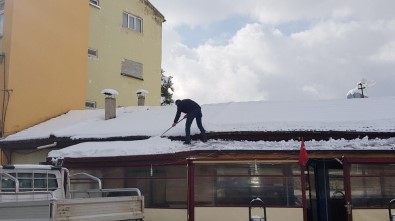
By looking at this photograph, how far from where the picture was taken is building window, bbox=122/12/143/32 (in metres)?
25.5

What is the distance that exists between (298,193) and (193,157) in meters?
2.96

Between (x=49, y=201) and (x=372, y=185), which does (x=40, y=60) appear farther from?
Answer: (x=372, y=185)

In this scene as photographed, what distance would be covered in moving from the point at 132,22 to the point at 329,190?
16.0 meters

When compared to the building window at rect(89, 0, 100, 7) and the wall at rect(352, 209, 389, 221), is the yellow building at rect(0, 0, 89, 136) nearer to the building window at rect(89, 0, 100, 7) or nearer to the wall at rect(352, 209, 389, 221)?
the building window at rect(89, 0, 100, 7)

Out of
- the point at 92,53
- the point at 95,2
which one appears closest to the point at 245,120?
the point at 92,53

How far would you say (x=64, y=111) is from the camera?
2059 cm

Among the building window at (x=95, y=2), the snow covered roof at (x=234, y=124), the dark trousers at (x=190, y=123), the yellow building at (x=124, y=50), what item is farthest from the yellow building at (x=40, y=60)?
the dark trousers at (x=190, y=123)

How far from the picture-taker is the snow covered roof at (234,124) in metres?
13.7

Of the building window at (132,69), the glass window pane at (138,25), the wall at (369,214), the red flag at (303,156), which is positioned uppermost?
the glass window pane at (138,25)

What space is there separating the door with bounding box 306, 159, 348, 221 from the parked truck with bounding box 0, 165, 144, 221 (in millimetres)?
6081

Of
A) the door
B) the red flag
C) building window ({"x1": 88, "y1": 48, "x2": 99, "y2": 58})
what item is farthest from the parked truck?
building window ({"x1": 88, "y1": 48, "x2": 99, "y2": 58})

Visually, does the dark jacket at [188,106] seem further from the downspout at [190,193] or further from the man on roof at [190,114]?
the downspout at [190,193]

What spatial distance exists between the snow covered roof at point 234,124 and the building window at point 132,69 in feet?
21.7

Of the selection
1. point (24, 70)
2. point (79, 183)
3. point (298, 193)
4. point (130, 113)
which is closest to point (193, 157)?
point (298, 193)
